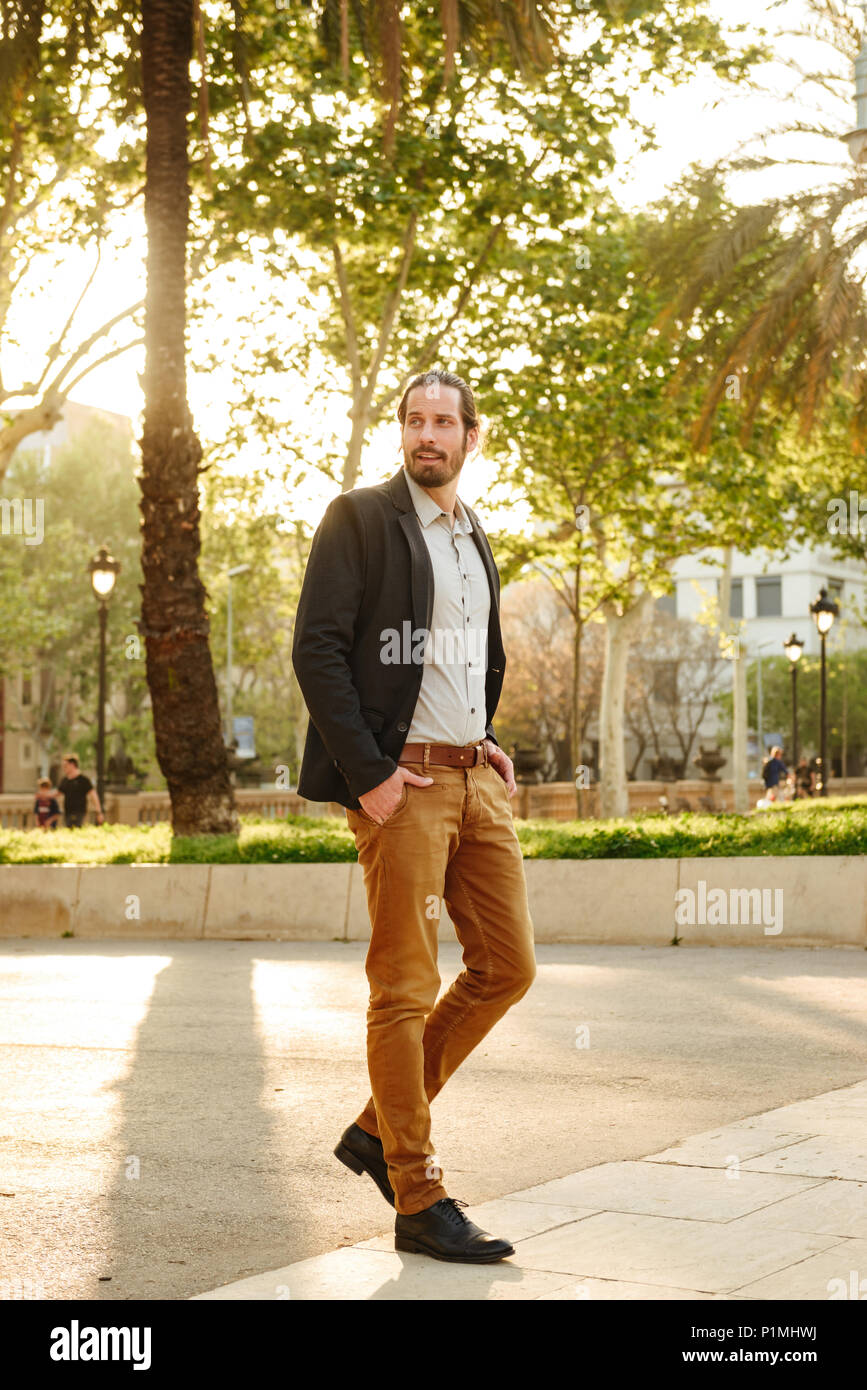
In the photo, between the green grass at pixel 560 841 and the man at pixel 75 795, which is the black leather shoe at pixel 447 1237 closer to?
the green grass at pixel 560 841

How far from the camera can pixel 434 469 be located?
4.28 metres

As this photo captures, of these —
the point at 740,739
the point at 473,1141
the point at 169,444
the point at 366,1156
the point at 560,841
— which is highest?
the point at 169,444

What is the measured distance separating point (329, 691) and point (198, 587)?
37.5 feet

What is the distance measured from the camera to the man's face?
4.27m

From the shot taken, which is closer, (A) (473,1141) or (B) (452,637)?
(B) (452,637)

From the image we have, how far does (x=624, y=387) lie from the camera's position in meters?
26.3

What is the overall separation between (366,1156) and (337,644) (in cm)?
135

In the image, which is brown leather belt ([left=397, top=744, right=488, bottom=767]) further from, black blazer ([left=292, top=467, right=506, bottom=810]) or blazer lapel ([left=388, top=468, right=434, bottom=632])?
blazer lapel ([left=388, top=468, right=434, bottom=632])

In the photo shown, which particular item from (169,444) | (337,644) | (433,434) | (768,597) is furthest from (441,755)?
(768,597)

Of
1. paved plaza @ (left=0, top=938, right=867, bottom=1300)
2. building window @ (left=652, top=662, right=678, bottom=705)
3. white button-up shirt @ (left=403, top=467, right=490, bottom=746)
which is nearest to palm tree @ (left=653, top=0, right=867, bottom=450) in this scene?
paved plaza @ (left=0, top=938, right=867, bottom=1300)

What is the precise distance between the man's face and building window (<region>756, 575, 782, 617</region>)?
72725mm

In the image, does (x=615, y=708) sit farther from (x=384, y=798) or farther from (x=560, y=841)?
(x=384, y=798)

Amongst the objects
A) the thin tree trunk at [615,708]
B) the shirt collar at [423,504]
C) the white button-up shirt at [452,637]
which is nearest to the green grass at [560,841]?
the white button-up shirt at [452,637]
